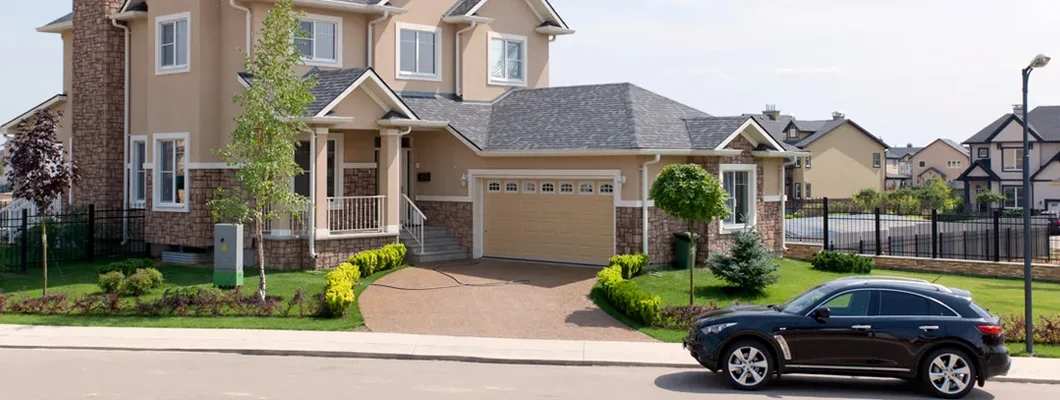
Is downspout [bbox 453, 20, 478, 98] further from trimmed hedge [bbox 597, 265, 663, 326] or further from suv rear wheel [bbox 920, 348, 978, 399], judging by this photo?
suv rear wheel [bbox 920, 348, 978, 399]

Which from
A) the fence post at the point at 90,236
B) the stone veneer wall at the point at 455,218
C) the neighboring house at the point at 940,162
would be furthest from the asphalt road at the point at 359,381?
the neighboring house at the point at 940,162

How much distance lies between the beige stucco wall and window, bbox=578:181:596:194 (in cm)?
4240

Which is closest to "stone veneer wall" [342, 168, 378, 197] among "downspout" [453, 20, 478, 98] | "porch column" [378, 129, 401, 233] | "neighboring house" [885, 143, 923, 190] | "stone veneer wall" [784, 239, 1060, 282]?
"porch column" [378, 129, 401, 233]

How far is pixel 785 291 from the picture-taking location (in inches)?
802

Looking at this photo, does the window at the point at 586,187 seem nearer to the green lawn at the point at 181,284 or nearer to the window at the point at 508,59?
the green lawn at the point at 181,284

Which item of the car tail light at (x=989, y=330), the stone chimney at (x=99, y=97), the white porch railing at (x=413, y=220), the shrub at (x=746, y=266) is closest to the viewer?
the car tail light at (x=989, y=330)

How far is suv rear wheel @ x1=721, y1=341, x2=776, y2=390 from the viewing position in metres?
12.3

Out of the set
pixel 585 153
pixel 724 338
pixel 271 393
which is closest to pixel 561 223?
pixel 585 153

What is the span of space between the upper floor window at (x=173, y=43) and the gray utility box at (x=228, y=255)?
5942 millimetres

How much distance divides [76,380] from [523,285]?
34.0ft

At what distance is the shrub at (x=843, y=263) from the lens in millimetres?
24234

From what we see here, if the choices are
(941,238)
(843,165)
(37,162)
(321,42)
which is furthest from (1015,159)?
(37,162)

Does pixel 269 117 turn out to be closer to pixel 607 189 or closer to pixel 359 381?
pixel 359 381

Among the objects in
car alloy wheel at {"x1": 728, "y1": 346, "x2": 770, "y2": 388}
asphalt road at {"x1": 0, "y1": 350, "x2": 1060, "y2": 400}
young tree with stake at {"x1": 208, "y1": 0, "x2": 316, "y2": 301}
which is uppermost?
young tree with stake at {"x1": 208, "y1": 0, "x2": 316, "y2": 301}
